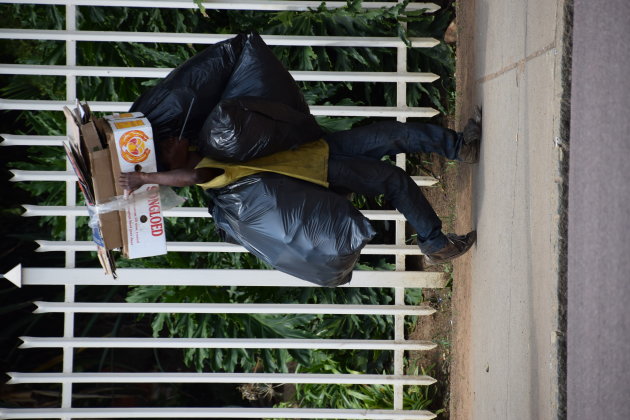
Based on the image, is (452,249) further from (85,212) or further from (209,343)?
(85,212)

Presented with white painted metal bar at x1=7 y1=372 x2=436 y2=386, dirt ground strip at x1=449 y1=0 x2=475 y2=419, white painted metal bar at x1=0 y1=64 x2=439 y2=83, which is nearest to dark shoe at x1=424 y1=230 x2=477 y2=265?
dirt ground strip at x1=449 y1=0 x2=475 y2=419

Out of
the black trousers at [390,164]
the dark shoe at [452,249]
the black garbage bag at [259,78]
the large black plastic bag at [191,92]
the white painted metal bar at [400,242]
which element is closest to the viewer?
the large black plastic bag at [191,92]

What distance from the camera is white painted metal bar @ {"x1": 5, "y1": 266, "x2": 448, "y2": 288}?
13.2ft

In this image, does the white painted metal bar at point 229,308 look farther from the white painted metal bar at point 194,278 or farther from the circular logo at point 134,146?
the circular logo at point 134,146

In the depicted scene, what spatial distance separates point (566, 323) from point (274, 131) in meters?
1.33

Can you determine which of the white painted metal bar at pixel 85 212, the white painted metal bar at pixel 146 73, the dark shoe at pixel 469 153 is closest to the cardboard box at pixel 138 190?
the white painted metal bar at pixel 85 212

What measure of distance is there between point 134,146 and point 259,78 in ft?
2.29

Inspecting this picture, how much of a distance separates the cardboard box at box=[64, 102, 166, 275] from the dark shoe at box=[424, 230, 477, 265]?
1448mm

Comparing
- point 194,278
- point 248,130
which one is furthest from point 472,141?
point 194,278

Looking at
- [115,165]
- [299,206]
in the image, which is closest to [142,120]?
[115,165]

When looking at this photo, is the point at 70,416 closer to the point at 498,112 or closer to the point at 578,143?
the point at 498,112

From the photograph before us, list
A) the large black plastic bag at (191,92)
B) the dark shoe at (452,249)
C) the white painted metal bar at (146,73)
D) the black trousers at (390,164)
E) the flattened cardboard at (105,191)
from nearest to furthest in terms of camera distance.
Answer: the flattened cardboard at (105,191)
the large black plastic bag at (191,92)
the black trousers at (390,164)
the dark shoe at (452,249)
the white painted metal bar at (146,73)

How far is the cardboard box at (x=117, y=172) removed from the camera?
8.96 ft

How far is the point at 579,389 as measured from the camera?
2498 millimetres
